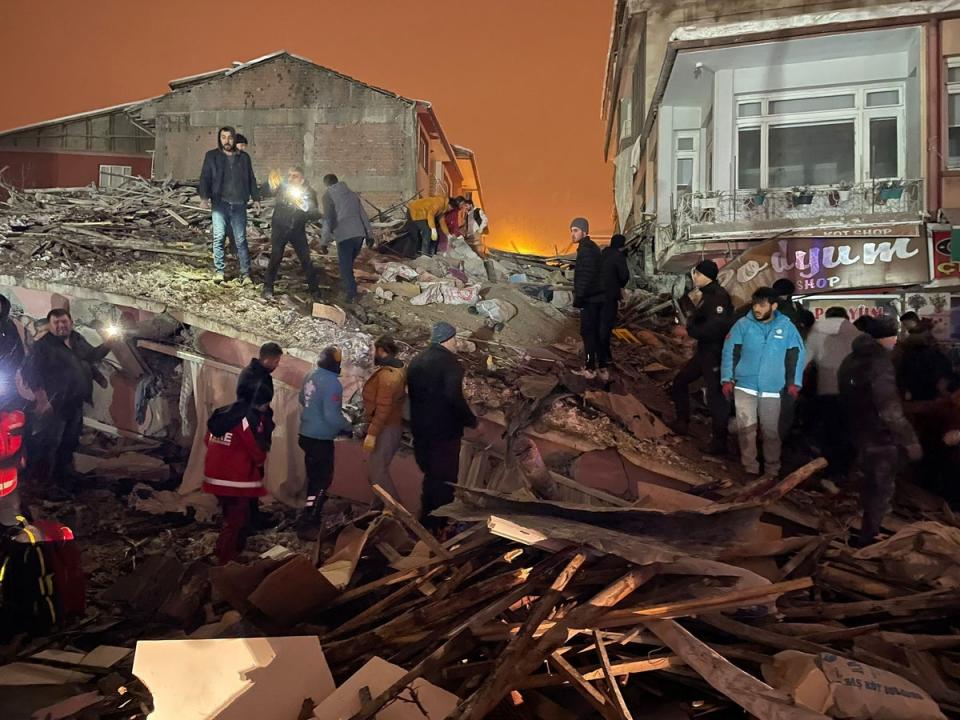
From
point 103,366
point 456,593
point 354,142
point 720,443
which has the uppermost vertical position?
point 354,142

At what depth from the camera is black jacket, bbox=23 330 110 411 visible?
13.5 ft

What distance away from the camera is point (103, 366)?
4.32 metres

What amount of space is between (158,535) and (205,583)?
3.10ft

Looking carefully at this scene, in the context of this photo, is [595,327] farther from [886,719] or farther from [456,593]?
[886,719]

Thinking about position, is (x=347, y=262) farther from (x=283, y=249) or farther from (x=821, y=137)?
(x=821, y=137)

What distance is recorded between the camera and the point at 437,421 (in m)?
4.11

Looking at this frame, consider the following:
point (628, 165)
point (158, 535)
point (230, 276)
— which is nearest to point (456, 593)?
point (158, 535)

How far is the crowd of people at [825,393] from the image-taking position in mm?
3873

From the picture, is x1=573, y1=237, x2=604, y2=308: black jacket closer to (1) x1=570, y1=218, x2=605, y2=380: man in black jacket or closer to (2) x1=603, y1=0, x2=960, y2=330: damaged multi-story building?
(1) x1=570, y1=218, x2=605, y2=380: man in black jacket

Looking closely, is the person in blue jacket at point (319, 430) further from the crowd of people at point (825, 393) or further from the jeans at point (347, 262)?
the crowd of people at point (825, 393)

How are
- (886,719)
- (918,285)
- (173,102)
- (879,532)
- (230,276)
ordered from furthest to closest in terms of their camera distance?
(173,102) → (918,285) → (230,276) → (879,532) → (886,719)

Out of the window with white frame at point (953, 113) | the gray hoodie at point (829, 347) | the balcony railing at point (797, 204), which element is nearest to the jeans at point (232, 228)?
the gray hoodie at point (829, 347)

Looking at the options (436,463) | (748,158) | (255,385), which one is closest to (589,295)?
(436,463)

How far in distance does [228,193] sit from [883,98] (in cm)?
626
